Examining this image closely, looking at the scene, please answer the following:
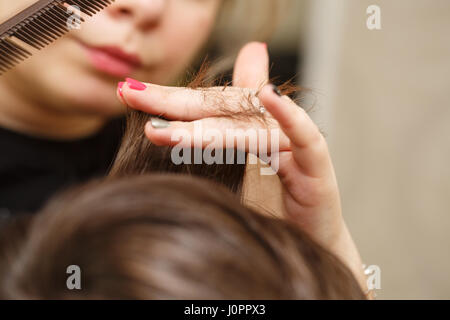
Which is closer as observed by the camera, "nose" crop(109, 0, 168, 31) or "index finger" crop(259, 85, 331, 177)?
"index finger" crop(259, 85, 331, 177)

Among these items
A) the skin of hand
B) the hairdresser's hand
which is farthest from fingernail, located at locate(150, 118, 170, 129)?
the hairdresser's hand

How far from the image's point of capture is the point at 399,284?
1427mm

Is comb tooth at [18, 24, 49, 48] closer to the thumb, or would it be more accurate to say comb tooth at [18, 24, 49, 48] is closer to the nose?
the nose

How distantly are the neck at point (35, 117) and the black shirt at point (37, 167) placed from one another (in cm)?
2

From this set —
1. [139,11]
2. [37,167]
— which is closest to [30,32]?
[139,11]

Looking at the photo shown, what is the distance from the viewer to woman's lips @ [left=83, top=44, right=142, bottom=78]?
27.1 inches

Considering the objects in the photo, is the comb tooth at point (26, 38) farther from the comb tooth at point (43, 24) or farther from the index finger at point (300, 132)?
the index finger at point (300, 132)

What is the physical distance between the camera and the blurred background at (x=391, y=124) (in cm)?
138

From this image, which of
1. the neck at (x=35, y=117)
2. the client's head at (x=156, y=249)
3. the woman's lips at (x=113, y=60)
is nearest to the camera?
the client's head at (x=156, y=249)

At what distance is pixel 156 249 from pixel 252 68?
1.11ft

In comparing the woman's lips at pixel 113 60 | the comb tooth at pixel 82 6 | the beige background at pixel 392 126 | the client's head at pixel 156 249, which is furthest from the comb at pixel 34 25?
the beige background at pixel 392 126

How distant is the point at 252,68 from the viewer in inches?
22.2

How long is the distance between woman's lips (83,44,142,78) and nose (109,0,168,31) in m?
0.06

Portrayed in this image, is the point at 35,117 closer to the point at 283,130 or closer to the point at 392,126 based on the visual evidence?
the point at 283,130
